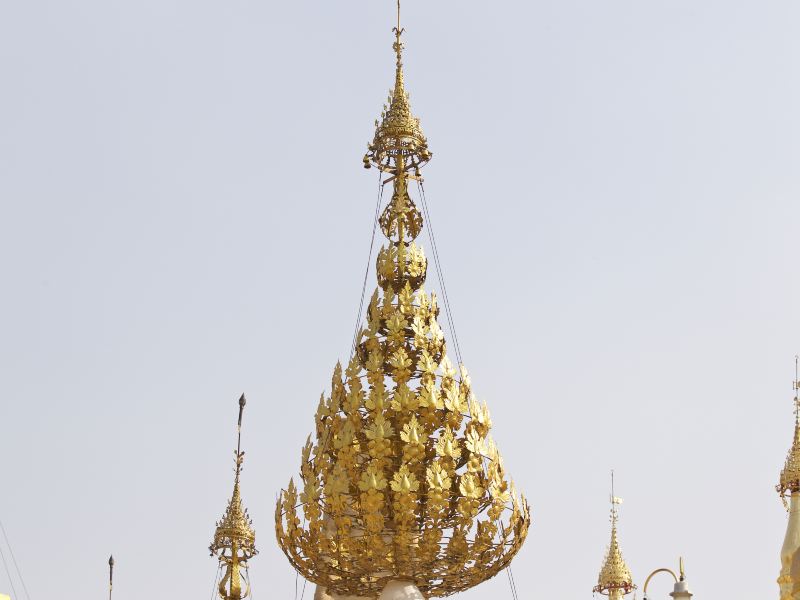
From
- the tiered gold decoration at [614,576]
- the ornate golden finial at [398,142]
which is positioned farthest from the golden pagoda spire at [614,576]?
the ornate golden finial at [398,142]

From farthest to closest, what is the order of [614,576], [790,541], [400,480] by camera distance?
[614,576] < [790,541] < [400,480]

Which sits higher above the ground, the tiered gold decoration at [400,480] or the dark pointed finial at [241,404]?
the dark pointed finial at [241,404]

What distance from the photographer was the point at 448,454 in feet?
76.3

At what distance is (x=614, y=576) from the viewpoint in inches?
1500

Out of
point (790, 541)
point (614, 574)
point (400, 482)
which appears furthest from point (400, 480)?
point (614, 574)

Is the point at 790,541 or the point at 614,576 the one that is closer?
the point at 790,541

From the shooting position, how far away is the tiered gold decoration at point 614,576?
125 ft

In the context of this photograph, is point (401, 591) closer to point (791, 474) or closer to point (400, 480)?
point (400, 480)

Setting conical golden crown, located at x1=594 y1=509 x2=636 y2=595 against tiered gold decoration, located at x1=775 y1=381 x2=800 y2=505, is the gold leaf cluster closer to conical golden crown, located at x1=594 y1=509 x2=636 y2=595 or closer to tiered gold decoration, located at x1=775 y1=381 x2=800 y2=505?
tiered gold decoration, located at x1=775 y1=381 x2=800 y2=505

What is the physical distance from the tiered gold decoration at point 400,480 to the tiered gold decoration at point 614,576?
14.4 metres

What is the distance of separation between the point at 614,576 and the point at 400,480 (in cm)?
1594

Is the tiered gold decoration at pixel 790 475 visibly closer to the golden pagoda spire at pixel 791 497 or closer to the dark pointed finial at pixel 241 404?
the golden pagoda spire at pixel 791 497

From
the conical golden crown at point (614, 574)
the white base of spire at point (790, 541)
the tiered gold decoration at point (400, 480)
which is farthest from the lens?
the conical golden crown at point (614, 574)

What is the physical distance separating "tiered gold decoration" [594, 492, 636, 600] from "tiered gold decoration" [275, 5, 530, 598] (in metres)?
14.4
